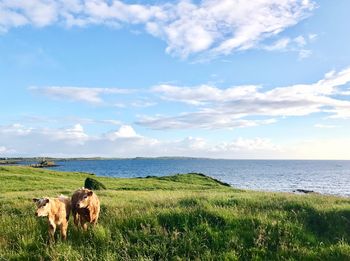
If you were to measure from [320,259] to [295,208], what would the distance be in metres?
5.21

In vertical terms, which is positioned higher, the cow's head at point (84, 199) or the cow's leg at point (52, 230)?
the cow's head at point (84, 199)

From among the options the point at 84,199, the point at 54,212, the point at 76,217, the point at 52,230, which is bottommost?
the point at 52,230

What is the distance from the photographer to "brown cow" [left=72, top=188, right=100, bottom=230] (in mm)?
11125

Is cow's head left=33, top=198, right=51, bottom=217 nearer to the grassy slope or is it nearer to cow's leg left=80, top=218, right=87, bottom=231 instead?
the grassy slope

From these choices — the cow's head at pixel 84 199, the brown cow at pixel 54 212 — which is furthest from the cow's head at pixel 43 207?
the cow's head at pixel 84 199

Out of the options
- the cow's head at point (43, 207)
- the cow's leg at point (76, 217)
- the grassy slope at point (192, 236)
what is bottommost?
the grassy slope at point (192, 236)

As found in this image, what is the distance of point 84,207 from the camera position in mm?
11258

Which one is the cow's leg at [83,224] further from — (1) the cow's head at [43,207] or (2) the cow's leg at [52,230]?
(1) the cow's head at [43,207]

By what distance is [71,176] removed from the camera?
61.6m

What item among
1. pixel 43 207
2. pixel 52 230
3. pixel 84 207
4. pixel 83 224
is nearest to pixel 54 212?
pixel 52 230

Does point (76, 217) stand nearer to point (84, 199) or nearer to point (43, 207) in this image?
point (84, 199)

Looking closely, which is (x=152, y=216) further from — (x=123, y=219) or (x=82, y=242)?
(x=82, y=242)

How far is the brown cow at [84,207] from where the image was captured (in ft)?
36.5

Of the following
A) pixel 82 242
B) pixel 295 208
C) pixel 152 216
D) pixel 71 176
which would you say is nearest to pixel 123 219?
pixel 152 216
